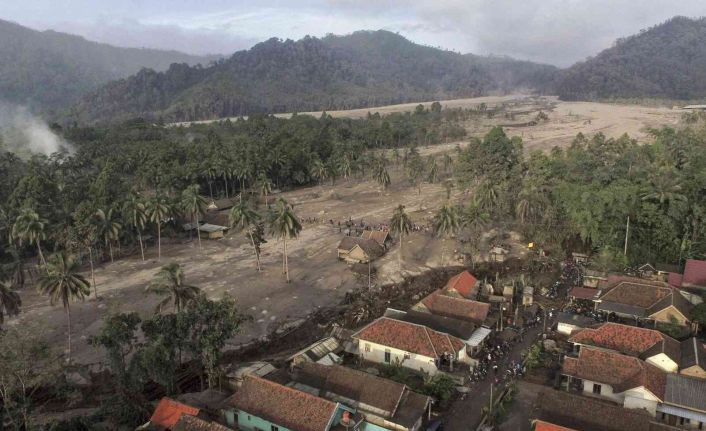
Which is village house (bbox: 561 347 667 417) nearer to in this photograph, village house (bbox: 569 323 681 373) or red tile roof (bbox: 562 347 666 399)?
red tile roof (bbox: 562 347 666 399)

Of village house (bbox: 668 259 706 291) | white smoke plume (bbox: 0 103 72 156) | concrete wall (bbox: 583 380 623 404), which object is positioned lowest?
concrete wall (bbox: 583 380 623 404)

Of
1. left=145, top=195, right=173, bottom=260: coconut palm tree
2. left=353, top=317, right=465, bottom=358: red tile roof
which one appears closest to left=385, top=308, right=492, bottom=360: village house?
left=353, top=317, right=465, bottom=358: red tile roof

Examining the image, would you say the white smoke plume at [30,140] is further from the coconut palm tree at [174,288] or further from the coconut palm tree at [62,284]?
the coconut palm tree at [174,288]

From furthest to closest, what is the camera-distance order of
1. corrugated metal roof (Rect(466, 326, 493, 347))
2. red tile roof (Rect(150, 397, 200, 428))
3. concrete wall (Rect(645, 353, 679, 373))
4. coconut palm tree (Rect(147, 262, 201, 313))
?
1. corrugated metal roof (Rect(466, 326, 493, 347))
2. coconut palm tree (Rect(147, 262, 201, 313))
3. concrete wall (Rect(645, 353, 679, 373))
4. red tile roof (Rect(150, 397, 200, 428))

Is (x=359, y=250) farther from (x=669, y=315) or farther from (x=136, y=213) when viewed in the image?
(x=669, y=315)

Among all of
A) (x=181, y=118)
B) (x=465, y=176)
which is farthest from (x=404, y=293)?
(x=181, y=118)

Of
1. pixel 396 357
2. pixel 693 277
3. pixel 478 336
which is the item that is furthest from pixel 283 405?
pixel 693 277

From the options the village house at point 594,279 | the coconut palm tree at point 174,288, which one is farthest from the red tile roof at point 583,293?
the coconut palm tree at point 174,288

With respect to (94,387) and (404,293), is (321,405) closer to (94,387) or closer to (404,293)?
(94,387)
